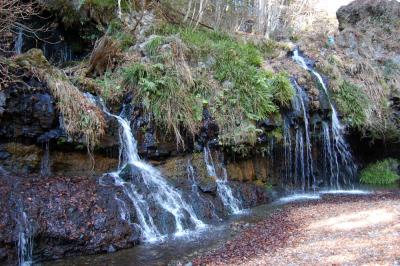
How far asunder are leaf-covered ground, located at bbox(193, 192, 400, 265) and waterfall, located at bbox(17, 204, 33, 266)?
103 inches

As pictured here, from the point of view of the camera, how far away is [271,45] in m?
15.4

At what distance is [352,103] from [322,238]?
7536 millimetres

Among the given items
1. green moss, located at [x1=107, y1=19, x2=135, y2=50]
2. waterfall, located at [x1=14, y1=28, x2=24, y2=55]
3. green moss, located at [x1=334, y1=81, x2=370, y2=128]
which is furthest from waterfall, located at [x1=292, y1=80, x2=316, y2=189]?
waterfall, located at [x1=14, y1=28, x2=24, y2=55]

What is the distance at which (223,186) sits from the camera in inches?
386

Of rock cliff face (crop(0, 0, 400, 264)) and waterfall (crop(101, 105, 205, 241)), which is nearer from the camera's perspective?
rock cliff face (crop(0, 0, 400, 264))

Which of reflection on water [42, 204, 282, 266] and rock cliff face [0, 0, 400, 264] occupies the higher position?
rock cliff face [0, 0, 400, 264]

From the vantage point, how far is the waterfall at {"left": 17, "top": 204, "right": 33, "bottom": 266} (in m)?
6.29

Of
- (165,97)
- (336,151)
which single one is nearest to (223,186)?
(165,97)

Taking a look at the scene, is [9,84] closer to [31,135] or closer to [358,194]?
[31,135]

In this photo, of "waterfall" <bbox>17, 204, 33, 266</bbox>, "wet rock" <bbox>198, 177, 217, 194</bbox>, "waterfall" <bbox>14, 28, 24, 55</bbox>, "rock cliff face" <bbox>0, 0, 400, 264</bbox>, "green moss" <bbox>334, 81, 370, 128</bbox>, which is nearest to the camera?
"waterfall" <bbox>17, 204, 33, 266</bbox>

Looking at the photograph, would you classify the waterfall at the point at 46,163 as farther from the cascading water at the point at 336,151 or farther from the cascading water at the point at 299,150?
the cascading water at the point at 336,151

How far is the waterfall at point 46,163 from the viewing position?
8046 millimetres

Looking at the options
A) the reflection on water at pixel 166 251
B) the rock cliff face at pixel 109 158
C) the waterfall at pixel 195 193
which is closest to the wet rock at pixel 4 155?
the rock cliff face at pixel 109 158

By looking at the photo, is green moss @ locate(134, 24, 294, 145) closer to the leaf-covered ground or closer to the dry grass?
the dry grass
